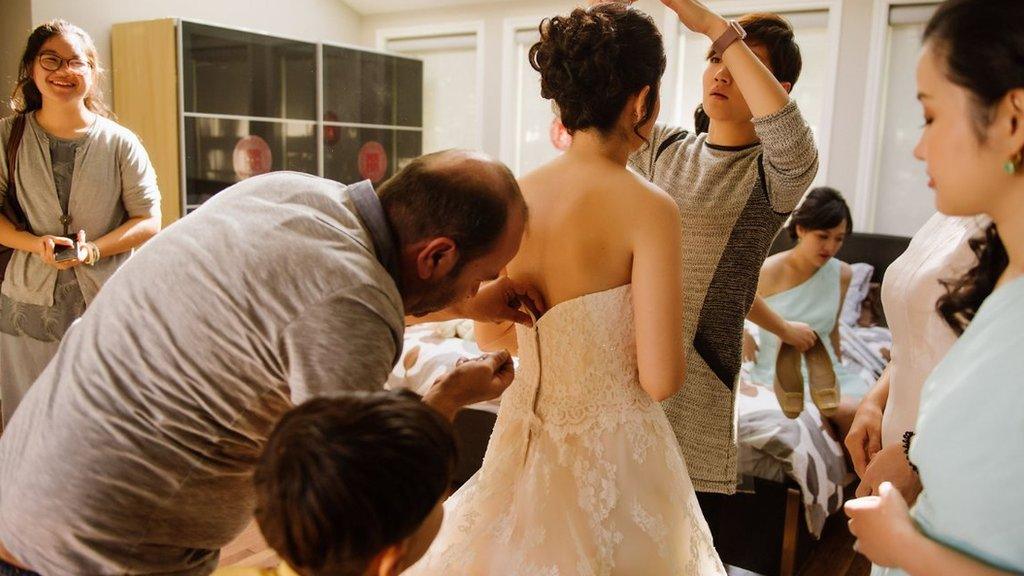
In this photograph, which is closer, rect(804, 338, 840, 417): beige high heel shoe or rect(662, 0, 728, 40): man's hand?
rect(662, 0, 728, 40): man's hand

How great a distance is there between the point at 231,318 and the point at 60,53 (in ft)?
6.59

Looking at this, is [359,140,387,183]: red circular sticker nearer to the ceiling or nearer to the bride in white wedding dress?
the ceiling

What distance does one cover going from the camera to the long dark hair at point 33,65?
2518 mm

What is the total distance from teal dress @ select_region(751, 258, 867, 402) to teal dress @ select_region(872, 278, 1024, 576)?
9.11ft

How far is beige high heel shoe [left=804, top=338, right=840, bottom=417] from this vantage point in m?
2.29

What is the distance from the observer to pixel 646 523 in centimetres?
146

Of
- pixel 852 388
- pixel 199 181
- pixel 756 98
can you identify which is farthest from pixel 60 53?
pixel 852 388

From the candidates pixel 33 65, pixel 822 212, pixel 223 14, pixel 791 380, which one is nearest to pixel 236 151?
pixel 223 14

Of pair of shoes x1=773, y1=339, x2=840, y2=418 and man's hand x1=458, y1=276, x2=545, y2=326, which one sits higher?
man's hand x1=458, y1=276, x2=545, y2=326

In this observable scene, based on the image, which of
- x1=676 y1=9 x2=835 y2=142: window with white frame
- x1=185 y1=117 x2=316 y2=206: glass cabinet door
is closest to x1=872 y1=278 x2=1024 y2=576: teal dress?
x1=676 y1=9 x2=835 y2=142: window with white frame

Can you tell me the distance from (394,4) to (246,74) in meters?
1.72

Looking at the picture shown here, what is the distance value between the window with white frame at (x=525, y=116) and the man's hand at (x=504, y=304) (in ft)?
15.3

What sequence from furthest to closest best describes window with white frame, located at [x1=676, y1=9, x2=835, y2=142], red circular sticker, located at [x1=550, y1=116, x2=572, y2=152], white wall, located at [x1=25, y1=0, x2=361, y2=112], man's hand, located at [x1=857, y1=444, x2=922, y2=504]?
red circular sticker, located at [x1=550, y1=116, x2=572, y2=152] → window with white frame, located at [x1=676, y1=9, x2=835, y2=142] → white wall, located at [x1=25, y1=0, x2=361, y2=112] → man's hand, located at [x1=857, y1=444, x2=922, y2=504]

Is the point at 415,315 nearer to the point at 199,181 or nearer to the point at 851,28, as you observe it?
the point at 199,181
